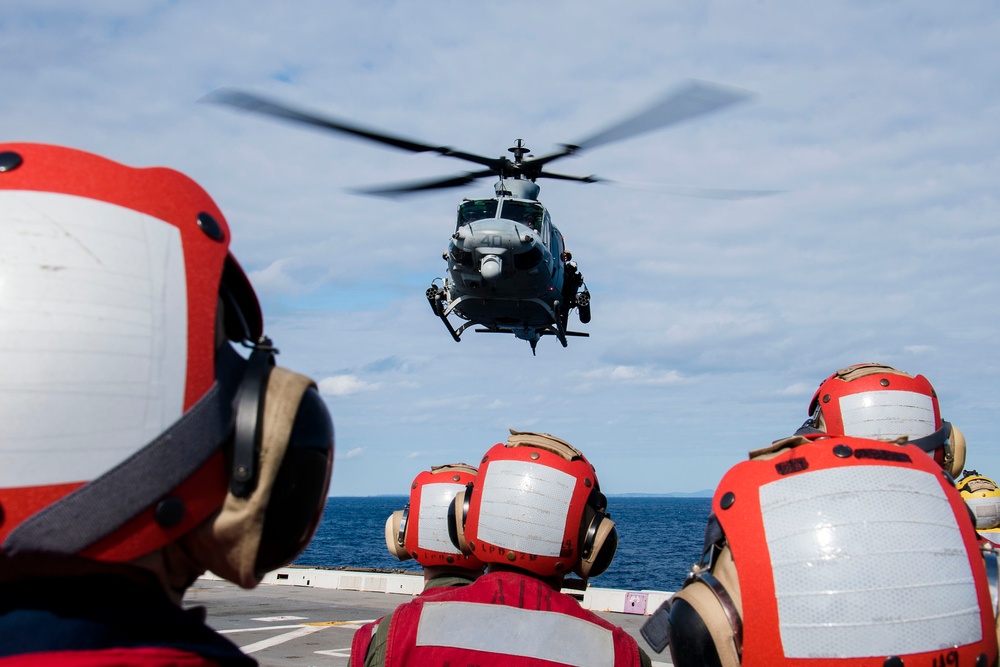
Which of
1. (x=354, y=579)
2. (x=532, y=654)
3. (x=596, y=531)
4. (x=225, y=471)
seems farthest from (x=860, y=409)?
(x=354, y=579)

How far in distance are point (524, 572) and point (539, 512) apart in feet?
0.96

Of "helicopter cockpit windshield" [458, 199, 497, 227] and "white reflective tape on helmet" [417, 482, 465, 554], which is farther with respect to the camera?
"helicopter cockpit windshield" [458, 199, 497, 227]

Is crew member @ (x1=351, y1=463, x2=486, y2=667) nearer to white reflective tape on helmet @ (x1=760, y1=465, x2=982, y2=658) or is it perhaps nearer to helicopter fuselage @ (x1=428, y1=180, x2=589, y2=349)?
white reflective tape on helmet @ (x1=760, y1=465, x2=982, y2=658)

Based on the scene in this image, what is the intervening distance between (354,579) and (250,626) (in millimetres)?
6931

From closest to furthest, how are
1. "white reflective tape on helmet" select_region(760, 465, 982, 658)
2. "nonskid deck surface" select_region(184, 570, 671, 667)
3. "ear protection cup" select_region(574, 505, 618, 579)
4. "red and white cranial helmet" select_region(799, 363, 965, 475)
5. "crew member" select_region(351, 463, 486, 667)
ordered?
"white reflective tape on helmet" select_region(760, 465, 982, 658) → "red and white cranial helmet" select_region(799, 363, 965, 475) → "ear protection cup" select_region(574, 505, 618, 579) → "crew member" select_region(351, 463, 486, 667) → "nonskid deck surface" select_region(184, 570, 671, 667)

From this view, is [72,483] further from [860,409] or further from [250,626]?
[250,626]

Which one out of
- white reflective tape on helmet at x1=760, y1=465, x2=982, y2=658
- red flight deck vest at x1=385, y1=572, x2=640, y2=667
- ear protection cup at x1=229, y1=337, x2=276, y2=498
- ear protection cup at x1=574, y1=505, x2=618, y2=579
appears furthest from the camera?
ear protection cup at x1=574, y1=505, x2=618, y2=579

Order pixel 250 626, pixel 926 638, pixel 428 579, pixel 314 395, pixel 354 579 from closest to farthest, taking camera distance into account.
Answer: pixel 314 395, pixel 926 638, pixel 428 579, pixel 250 626, pixel 354 579

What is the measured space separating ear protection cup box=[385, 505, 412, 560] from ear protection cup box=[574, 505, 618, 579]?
201 centimetres

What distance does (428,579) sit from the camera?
6504mm

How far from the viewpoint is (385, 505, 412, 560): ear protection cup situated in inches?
259

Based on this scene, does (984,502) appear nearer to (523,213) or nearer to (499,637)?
(499,637)

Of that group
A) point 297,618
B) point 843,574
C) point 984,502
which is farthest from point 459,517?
point 297,618

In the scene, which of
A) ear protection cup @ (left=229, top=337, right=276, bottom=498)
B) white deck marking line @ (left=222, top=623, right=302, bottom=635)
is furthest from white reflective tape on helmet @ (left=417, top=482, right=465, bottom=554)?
white deck marking line @ (left=222, top=623, right=302, bottom=635)
